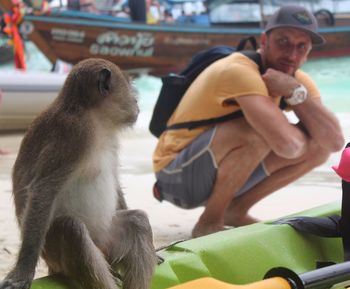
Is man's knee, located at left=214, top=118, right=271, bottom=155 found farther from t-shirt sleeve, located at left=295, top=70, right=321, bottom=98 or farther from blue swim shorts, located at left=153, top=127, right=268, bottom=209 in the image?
t-shirt sleeve, located at left=295, top=70, right=321, bottom=98

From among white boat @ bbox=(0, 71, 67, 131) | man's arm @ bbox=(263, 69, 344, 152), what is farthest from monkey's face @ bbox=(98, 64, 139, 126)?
white boat @ bbox=(0, 71, 67, 131)

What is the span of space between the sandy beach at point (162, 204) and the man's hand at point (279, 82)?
667mm

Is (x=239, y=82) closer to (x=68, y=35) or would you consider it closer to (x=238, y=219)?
(x=238, y=219)

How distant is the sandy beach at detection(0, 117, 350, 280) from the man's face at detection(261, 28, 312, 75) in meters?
0.66

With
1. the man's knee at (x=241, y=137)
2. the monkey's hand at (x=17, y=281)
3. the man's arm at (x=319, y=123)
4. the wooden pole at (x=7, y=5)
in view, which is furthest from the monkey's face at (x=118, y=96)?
the wooden pole at (x=7, y=5)

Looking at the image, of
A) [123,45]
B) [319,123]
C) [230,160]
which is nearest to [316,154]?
[319,123]

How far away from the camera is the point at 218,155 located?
3.55m

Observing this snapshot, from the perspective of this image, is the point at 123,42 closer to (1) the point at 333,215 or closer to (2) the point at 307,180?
(2) the point at 307,180

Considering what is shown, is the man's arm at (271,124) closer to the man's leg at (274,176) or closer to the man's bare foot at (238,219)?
the man's leg at (274,176)

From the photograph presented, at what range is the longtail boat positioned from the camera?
639 inches

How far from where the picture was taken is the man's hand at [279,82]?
344 centimetres

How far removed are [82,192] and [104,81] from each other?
0.35 metres

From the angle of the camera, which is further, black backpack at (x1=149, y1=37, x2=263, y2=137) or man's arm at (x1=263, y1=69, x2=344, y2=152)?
black backpack at (x1=149, y1=37, x2=263, y2=137)

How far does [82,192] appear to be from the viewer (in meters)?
2.19
